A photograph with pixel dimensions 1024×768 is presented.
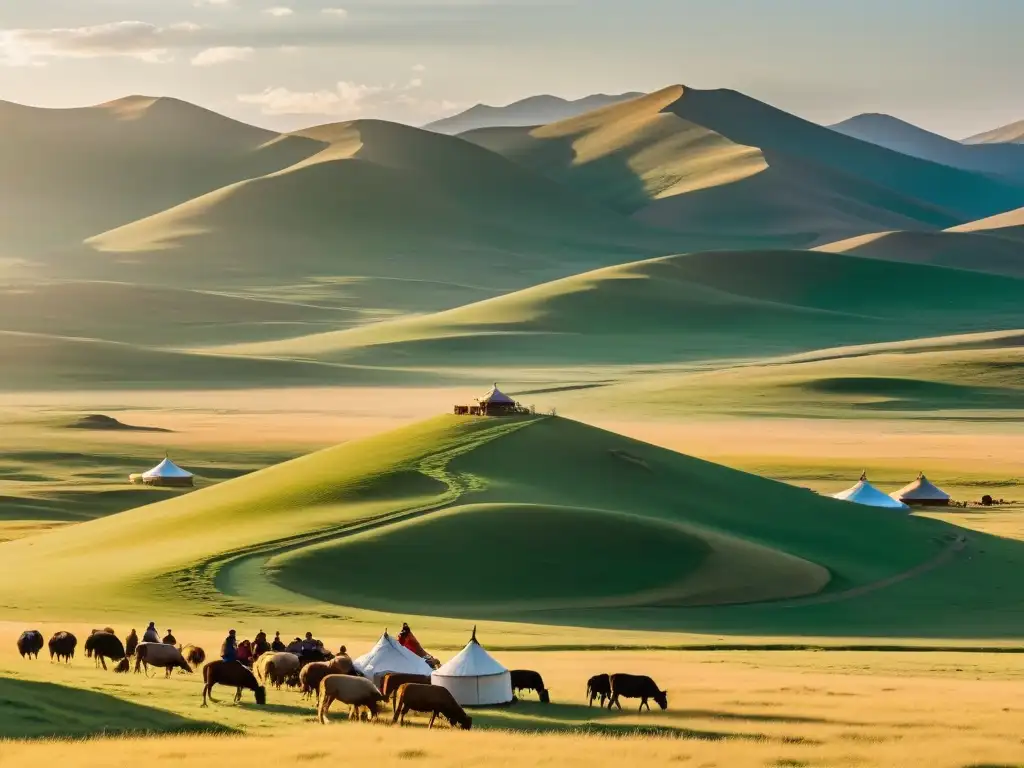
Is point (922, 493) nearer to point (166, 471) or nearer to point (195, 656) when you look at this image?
point (166, 471)

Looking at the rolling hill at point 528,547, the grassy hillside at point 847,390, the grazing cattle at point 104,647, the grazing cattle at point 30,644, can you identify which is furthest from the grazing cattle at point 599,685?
the grassy hillside at point 847,390

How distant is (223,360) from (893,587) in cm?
12752

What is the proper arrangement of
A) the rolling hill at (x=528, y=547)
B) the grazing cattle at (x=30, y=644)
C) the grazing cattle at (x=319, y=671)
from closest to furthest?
the grazing cattle at (x=319, y=671) → the grazing cattle at (x=30, y=644) → the rolling hill at (x=528, y=547)

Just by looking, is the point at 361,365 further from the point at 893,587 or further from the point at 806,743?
the point at 806,743

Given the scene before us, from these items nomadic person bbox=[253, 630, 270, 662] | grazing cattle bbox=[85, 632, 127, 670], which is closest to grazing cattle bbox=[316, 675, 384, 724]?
nomadic person bbox=[253, 630, 270, 662]

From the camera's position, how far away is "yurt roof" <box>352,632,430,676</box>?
3338cm

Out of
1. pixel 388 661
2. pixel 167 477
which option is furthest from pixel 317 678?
pixel 167 477

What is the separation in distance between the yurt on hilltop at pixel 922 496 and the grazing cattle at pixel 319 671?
5438cm

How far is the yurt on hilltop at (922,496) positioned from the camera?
83.2 metres

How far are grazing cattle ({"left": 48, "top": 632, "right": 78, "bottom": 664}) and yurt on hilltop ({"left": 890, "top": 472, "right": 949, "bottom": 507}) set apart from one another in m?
53.7

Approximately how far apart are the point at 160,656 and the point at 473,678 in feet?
20.0

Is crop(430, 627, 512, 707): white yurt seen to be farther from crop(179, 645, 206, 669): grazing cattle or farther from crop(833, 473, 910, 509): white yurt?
crop(833, 473, 910, 509): white yurt

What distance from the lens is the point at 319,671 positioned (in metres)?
32.4

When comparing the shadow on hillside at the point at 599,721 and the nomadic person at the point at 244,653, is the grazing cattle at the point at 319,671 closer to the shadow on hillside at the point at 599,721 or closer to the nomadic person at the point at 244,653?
the nomadic person at the point at 244,653
